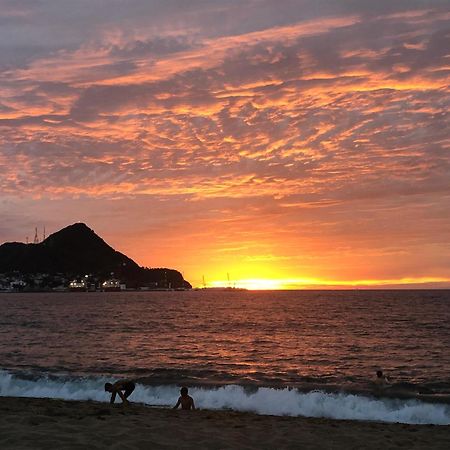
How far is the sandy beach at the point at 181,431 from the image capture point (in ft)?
40.8

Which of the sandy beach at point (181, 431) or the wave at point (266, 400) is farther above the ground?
the sandy beach at point (181, 431)

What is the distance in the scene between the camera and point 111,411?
1691cm

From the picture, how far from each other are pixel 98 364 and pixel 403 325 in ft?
172

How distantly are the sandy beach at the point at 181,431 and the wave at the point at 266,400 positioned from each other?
16.7ft

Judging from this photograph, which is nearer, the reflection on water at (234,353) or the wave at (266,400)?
the wave at (266,400)

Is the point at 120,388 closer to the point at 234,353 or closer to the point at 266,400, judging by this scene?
the point at 266,400

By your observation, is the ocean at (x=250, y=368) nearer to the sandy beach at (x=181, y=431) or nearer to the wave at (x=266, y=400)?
the wave at (x=266, y=400)

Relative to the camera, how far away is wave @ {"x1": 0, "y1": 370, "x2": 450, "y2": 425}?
22.0 meters

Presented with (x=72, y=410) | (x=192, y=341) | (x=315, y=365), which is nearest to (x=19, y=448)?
(x=72, y=410)

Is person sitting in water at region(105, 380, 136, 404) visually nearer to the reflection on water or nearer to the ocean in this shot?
the ocean

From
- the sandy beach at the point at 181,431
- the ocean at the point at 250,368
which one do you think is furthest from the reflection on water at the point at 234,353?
the sandy beach at the point at 181,431

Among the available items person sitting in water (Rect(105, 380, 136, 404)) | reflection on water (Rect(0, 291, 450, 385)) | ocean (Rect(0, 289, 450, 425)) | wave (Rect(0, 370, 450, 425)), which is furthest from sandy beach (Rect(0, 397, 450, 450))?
reflection on water (Rect(0, 291, 450, 385))

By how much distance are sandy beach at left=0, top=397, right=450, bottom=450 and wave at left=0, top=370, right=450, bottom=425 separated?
5084mm

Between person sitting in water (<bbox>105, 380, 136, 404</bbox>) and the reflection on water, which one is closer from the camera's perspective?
person sitting in water (<bbox>105, 380, 136, 404</bbox>)
